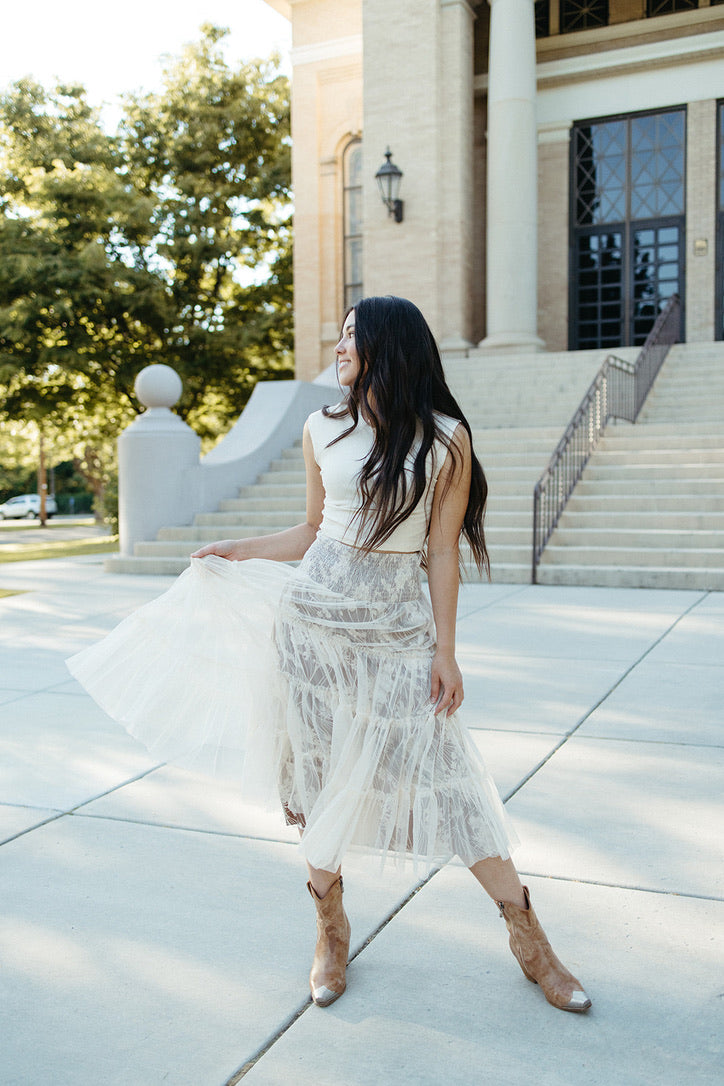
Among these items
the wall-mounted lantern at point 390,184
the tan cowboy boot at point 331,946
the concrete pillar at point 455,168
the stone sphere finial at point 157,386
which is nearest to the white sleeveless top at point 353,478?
the tan cowboy boot at point 331,946

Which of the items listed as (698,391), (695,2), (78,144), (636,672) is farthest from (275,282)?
(636,672)

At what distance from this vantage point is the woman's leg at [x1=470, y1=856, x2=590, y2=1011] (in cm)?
264

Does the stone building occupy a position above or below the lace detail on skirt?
above

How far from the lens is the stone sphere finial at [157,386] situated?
13.6 m

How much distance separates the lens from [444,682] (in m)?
2.67

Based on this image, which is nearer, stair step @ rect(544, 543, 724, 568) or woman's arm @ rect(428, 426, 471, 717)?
woman's arm @ rect(428, 426, 471, 717)

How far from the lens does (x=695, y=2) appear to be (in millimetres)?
19531

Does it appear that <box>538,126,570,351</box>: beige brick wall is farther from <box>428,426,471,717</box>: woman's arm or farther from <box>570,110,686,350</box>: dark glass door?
<box>428,426,471,717</box>: woman's arm

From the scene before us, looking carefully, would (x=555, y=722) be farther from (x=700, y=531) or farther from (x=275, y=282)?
(x=275, y=282)

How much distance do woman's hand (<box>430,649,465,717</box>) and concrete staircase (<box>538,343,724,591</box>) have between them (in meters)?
7.77

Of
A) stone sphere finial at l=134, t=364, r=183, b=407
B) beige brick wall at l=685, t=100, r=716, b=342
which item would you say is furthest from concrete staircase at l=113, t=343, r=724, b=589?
beige brick wall at l=685, t=100, r=716, b=342

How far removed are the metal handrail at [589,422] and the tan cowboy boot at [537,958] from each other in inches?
309

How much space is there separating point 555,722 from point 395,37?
17.9 meters

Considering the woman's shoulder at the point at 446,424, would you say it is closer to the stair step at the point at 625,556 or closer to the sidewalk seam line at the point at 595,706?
the sidewalk seam line at the point at 595,706
